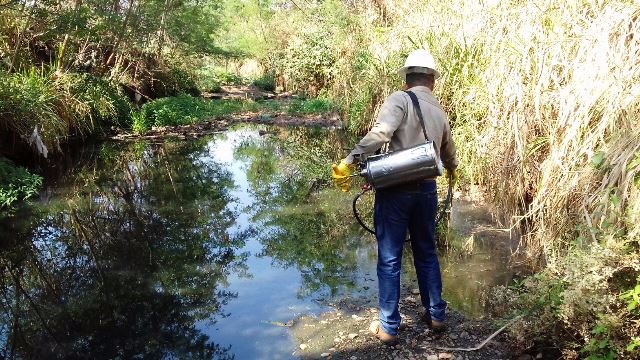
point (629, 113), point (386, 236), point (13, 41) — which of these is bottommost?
point (386, 236)

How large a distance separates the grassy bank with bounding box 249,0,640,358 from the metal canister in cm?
96

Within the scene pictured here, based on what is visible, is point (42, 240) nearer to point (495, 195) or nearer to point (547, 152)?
point (495, 195)

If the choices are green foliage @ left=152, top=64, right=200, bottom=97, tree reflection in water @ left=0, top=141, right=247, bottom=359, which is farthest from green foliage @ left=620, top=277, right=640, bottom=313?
green foliage @ left=152, top=64, right=200, bottom=97

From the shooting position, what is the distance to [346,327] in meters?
3.74

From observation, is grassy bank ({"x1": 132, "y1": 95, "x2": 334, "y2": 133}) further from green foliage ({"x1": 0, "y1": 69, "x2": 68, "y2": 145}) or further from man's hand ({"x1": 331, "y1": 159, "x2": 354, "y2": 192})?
man's hand ({"x1": 331, "y1": 159, "x2": 354, "y2": 192})

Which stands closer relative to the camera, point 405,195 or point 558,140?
point 405,195

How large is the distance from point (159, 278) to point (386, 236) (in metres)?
2.55

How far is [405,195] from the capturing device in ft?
10.7

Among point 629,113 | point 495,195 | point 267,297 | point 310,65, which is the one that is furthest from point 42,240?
point 310,65

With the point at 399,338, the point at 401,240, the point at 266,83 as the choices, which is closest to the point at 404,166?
the point at 401,240

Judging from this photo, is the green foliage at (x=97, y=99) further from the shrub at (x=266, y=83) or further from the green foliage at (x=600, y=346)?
the shrub at (x=266, y=83)

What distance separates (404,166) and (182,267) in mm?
2912

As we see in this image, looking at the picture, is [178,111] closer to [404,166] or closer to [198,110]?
[198,110]

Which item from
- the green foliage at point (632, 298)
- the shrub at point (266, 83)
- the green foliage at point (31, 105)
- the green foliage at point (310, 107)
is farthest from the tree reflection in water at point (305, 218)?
the shrub at point (266, 83)
